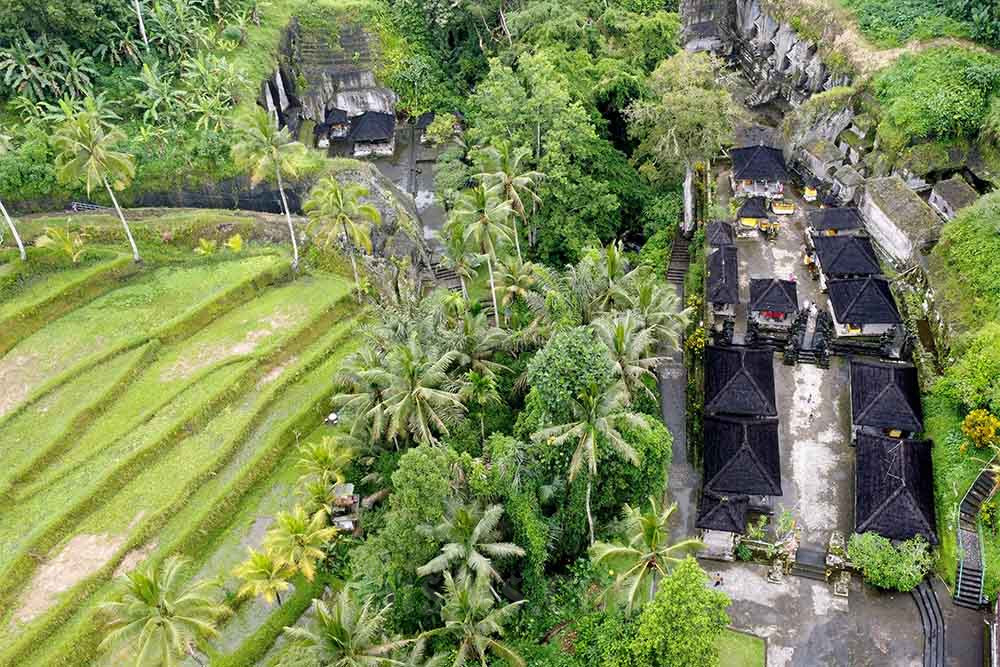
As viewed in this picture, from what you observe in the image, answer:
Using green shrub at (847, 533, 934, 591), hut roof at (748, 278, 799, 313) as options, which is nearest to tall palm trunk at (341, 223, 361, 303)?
hut roof at (748, 278, 799, 313)

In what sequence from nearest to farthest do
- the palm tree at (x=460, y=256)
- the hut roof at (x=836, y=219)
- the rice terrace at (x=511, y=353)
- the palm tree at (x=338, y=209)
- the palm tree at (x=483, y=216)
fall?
the rice terrace at (x=511, y=353)
the palm tree at (x=483, y=216)
the palm tree at (x=460, y=256)
the palm tree at (x=338, y=209)
the hut roof at (x=836, y=219)

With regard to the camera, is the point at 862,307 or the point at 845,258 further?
the point at 845,258

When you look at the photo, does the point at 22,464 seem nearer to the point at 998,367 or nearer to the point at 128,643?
the point at 128,643

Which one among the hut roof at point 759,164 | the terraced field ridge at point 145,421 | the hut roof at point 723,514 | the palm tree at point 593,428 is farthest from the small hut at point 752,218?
the terraced field ridge at point 145,421

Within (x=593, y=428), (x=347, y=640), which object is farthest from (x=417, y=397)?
(x=347, y=640)

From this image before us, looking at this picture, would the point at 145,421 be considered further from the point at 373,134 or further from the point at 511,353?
the point at 373,134

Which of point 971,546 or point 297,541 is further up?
point 297,541

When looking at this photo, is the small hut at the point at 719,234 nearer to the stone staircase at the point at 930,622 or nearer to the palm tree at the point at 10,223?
the stone staircase at the point at 930,622
